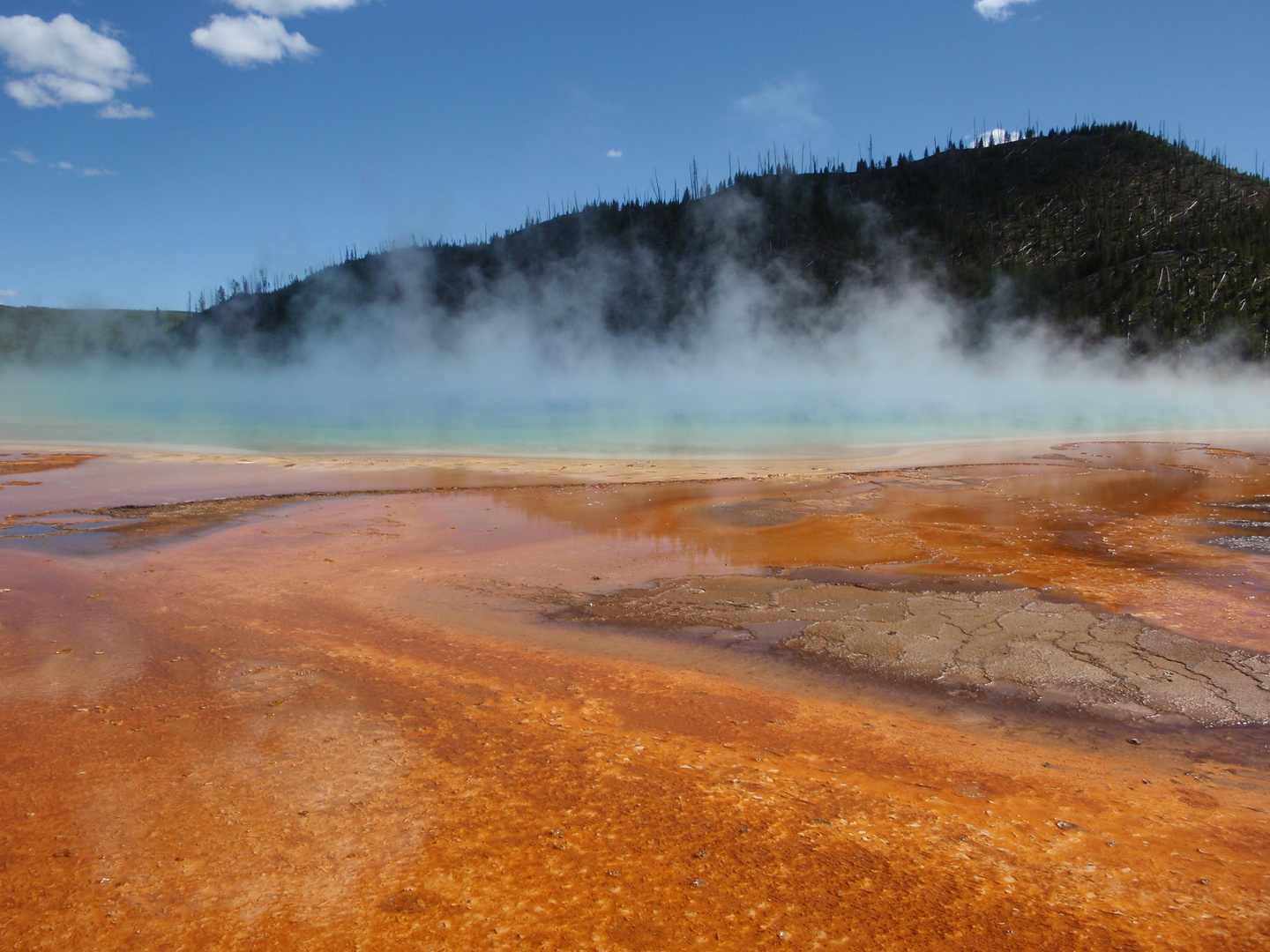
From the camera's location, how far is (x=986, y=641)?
5293 millimetres

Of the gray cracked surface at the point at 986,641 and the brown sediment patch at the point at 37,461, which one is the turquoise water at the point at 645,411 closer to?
the brown sediment patch at the point at 37,461

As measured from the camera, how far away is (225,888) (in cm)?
268

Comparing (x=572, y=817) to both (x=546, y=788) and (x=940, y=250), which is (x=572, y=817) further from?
(x=940, y=250)

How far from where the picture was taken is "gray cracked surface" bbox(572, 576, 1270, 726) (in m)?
4.45

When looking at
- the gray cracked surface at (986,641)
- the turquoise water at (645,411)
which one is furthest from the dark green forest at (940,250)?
the gray cracked surface at (986,641)

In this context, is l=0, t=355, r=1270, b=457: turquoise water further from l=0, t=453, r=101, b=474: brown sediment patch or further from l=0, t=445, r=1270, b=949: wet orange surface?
l=0, t=445, r=1270, b=949: wet orange surface

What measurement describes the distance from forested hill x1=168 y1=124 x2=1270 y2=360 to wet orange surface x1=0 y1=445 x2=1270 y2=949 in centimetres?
5918

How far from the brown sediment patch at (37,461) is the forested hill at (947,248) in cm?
6000

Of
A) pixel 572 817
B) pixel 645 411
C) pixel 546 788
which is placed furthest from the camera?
pixel 645 411

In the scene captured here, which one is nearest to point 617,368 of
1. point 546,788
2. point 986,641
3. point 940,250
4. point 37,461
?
point 940,250

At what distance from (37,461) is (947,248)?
2932 inches

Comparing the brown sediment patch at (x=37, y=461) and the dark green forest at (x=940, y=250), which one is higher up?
the dark green forest at (x=940, y=250)

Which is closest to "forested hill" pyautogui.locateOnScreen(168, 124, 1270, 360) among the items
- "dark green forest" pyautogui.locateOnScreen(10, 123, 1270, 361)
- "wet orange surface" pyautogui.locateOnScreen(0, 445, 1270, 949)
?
"dark green forest" pyautogui.locateOnScreen(10, 123, 1270, 361)

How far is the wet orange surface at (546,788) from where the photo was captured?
2549 mm
